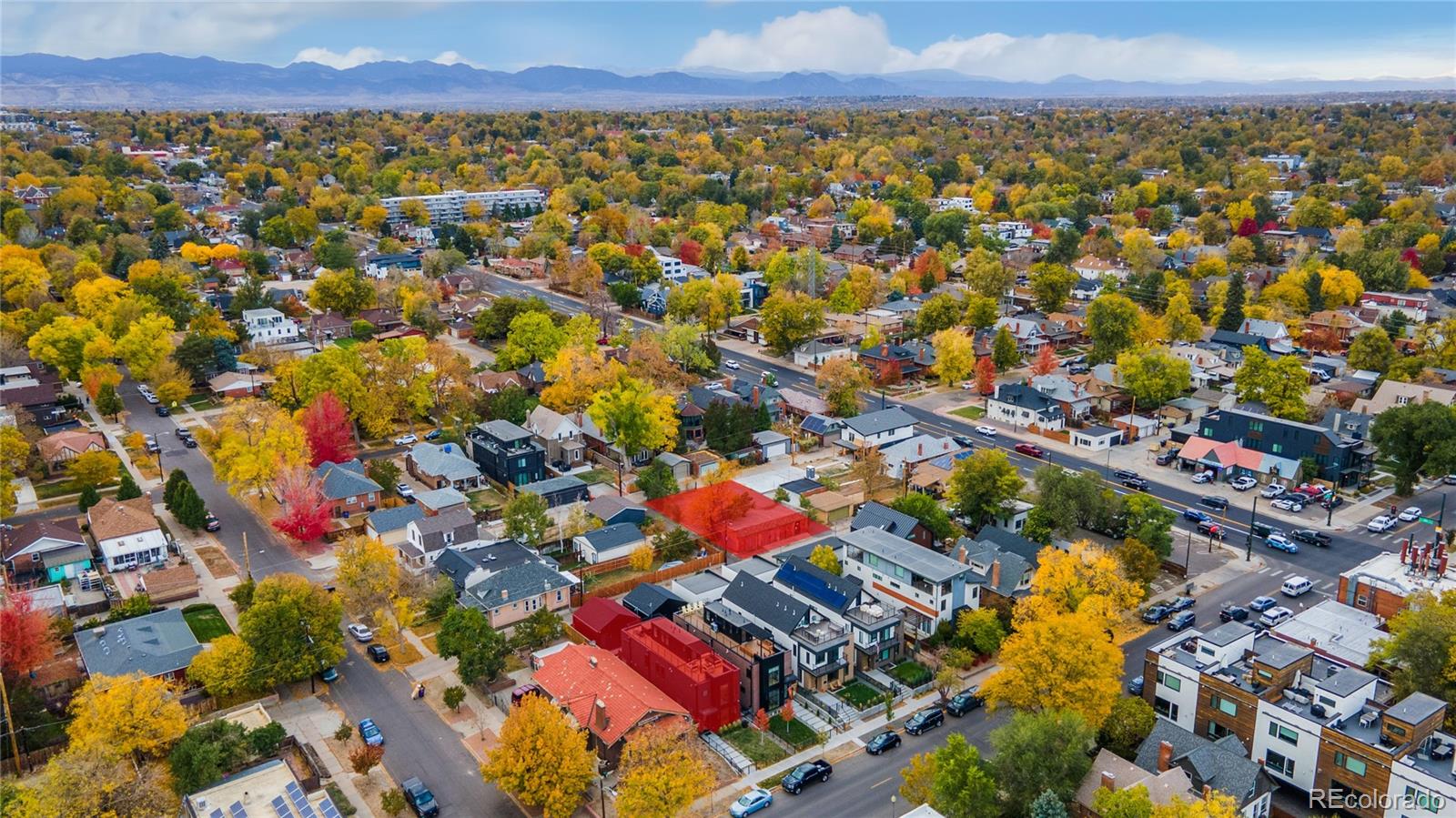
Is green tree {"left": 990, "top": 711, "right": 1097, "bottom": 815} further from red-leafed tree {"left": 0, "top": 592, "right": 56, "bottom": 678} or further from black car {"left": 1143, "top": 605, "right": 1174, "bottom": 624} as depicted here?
red-leafed tree {"left": 0, "top": 592, "right": 56, "bottom": 678}

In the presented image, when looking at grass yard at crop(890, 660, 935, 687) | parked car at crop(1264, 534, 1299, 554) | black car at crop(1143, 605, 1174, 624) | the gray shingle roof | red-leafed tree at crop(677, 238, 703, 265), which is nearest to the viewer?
the gray shingle roof

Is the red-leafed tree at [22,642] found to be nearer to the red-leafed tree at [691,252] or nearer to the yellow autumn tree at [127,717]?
the yellow autumn tree at [127,717]

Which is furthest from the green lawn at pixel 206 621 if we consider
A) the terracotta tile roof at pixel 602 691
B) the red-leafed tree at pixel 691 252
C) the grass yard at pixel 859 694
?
the red-leafed tree at pixel 691 252

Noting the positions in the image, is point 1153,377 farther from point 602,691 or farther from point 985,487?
point 602,691

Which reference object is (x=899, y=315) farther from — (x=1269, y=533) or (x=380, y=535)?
(x=380, y=535)

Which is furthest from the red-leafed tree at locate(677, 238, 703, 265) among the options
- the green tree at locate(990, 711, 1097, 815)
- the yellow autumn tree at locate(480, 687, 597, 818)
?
the green tree at locate(990, 711, 1097, 815)

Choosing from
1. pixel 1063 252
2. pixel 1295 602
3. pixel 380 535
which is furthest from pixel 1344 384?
pixel 380 535

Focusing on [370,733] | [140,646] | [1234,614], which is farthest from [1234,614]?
[140,646]
